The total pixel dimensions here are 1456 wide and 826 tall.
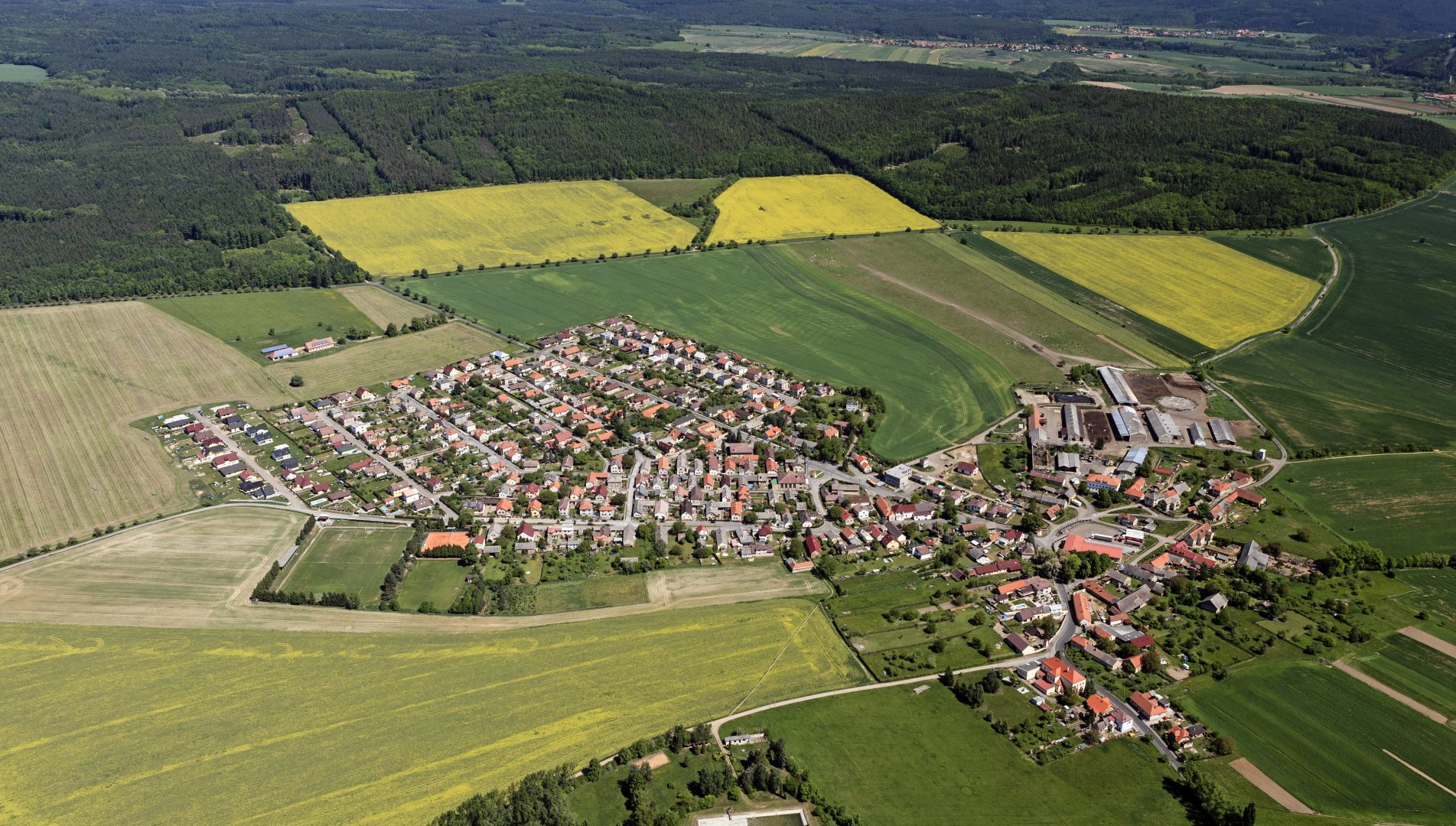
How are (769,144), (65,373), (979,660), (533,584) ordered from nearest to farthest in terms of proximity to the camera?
(979,660), (533,584), (65,373), (769,144)

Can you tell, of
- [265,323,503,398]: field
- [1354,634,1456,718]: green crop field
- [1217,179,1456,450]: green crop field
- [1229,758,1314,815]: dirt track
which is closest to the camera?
[1229,758,1314,815]: dirt track

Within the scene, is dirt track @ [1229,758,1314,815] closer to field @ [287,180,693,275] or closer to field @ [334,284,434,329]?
field @ [334,284,434,329]

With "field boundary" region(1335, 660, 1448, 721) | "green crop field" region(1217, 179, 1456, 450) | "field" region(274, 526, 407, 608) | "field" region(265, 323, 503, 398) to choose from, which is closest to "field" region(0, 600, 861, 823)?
"field" region(274, 526, 407, 608)

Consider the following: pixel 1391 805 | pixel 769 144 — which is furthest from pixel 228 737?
pixel 769 144

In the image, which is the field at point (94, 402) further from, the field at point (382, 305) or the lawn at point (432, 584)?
the lawn at point (432, 584)

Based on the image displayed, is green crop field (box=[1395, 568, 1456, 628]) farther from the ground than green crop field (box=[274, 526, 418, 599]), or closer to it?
farther from the ground

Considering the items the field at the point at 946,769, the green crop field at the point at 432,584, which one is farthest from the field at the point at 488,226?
the field at the point at 946,769

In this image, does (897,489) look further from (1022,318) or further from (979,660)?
(1022,318)
